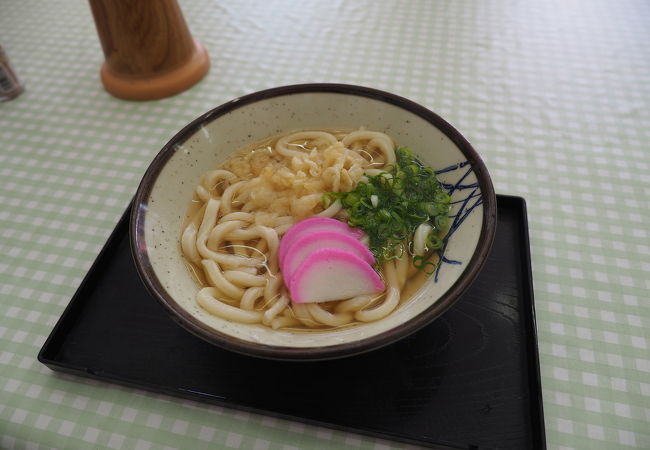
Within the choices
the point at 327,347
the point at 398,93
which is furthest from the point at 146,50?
the point at 327,347

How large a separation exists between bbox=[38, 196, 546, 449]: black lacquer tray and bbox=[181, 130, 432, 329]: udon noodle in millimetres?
124

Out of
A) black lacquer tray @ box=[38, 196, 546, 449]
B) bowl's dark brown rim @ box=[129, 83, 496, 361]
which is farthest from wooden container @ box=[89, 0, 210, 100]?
black lacquer tray @ box=[38, 196, 546, 449]

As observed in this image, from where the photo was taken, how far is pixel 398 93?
204cm

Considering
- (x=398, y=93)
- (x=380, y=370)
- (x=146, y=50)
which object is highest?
(x=146, y=50)

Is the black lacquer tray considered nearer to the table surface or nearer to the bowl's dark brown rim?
the table surface

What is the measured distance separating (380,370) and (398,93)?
1350mm

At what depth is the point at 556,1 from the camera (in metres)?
2.53

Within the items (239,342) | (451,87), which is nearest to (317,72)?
(451,87)

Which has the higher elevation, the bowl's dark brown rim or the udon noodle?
the bowl's dark brown rim

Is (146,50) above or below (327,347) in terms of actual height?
above

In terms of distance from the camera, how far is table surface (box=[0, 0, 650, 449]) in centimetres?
110

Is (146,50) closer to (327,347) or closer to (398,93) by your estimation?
(398,93)

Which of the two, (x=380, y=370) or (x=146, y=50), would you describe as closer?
(x=380, y=370)

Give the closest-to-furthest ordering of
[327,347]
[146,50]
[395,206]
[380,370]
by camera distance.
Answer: [327,347] < [380,370] < [395,206] < [146,50]
